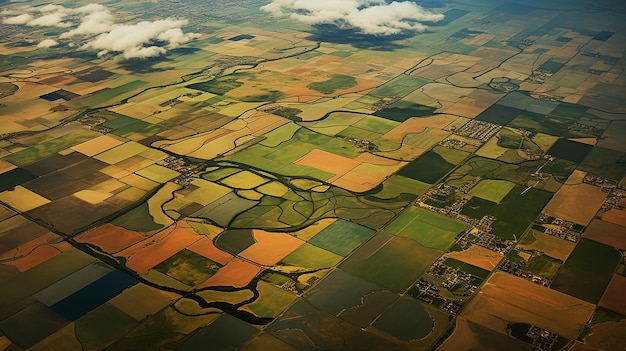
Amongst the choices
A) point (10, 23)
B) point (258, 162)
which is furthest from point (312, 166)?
point (10, 23)

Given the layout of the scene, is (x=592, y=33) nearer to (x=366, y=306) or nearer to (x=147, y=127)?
(x=147, y=127)

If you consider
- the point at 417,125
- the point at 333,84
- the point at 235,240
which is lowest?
the point at 333,84

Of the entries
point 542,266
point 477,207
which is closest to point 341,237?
point 477,207

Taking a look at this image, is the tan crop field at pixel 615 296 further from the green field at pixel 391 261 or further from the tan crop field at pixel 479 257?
the green field at pixel 391 261

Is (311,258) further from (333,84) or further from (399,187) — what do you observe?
(333,84)

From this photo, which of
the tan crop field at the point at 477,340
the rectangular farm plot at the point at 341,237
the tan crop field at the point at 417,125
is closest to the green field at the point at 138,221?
the rectangular farm plot at the point at 341,237

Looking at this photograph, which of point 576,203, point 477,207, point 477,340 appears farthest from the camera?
point 576,203

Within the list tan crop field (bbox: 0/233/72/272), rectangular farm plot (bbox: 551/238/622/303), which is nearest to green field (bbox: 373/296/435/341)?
rectangular farm plot (bbox: 551/238/622/303)
